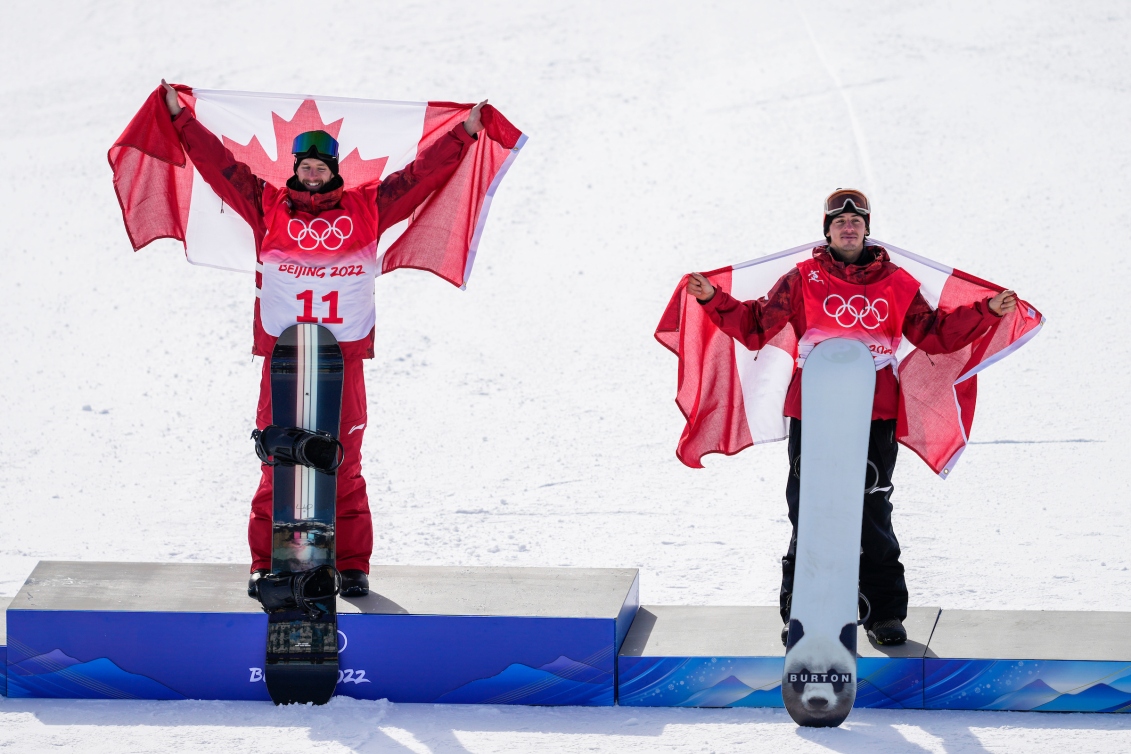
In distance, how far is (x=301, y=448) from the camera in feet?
13.6

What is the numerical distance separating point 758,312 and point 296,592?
1609 mm

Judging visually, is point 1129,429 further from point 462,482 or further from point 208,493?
point 208,493

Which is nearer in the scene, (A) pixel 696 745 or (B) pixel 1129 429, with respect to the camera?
(A) pixel 696 745

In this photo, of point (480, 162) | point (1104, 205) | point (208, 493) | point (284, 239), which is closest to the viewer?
point (284, 239)

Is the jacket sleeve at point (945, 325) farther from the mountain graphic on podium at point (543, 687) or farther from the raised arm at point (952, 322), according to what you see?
the mountain graphic on podium at point (543, 687)

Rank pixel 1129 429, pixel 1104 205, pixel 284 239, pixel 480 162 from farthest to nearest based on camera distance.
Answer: pixel 1104 205 < pixel 1129 429 < pixel 480 162 < pixel 284 239

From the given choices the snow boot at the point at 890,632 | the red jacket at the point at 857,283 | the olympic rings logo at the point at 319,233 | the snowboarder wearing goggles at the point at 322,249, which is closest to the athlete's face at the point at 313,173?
the snowboarder wearing goggles at the point at 322,249

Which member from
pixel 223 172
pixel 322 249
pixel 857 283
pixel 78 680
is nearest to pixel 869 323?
pixel 857 283

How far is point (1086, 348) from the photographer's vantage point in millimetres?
9055

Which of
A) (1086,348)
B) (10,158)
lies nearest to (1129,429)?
(1086,348)

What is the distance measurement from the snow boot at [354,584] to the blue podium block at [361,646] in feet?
0.22

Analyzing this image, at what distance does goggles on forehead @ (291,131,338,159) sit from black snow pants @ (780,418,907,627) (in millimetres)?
1697

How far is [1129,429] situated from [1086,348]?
4.94ft

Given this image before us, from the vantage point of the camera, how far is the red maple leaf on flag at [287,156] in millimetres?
4832
